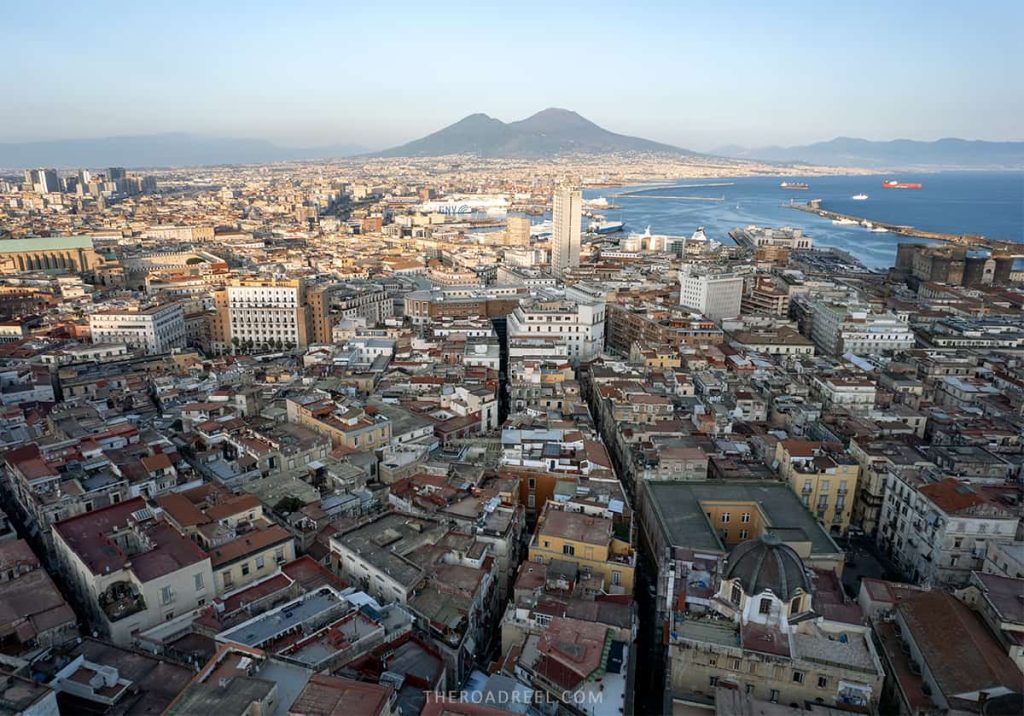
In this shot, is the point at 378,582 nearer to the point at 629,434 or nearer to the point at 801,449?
the point at 629,434

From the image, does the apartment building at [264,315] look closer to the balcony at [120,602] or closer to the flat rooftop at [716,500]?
the flat rooftop at [716,500]

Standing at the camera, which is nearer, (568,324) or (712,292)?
(568,324)

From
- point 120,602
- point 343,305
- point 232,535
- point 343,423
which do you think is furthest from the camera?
point 343,305

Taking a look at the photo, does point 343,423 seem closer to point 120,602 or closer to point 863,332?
point 120,602

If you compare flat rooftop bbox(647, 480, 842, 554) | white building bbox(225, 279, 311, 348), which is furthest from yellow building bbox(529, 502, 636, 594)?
white building bbox(225, 279, 311, 348)

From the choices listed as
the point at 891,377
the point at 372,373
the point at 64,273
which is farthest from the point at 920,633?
the point at 64,273

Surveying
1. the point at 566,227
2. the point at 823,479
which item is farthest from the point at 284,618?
the point at 566,227
